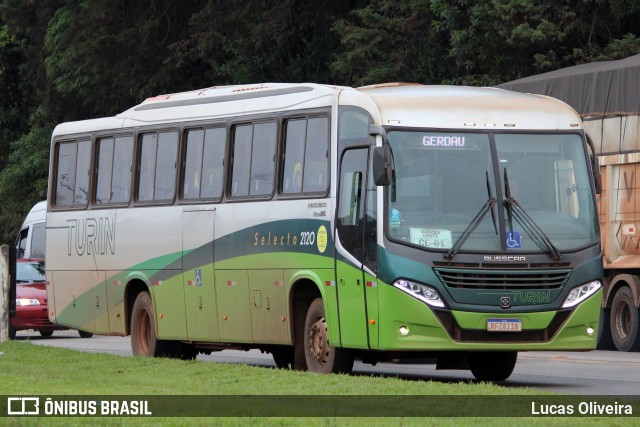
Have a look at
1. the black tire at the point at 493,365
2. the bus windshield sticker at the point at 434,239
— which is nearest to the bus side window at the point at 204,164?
the black tire at the point at 493,365

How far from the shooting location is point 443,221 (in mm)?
17500

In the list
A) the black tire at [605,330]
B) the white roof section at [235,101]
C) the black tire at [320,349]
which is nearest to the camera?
the black tire at [320,349]

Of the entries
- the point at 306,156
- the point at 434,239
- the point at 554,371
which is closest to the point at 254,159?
the point at 306,156

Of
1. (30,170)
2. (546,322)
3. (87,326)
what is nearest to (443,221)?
(546,322)

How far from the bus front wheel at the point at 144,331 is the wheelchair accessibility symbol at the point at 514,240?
6.64m

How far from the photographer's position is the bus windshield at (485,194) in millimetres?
17500

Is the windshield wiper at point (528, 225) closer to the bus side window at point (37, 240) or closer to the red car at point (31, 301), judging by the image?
the red car at point (31, 301)

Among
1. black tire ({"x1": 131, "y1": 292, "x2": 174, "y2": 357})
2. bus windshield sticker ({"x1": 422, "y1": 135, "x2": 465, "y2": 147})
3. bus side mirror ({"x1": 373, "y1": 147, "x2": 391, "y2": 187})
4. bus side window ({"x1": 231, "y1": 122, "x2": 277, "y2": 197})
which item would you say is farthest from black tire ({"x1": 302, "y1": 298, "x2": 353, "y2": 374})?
black tire ({"x1": 131, "y1": 292, "x2": 174, "y2": 357})

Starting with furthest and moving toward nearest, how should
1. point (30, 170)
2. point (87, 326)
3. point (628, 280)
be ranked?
point (30, 170)
point (628, 280)
point (87, 326)

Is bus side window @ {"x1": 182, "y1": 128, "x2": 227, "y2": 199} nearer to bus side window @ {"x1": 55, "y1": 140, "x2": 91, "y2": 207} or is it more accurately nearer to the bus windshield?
bus side window @ {"x1": 55, "y1": 140, "x2": 91, "y2": 207}

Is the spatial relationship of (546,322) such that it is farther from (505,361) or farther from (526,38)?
(526,38)

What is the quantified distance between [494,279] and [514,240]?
460mm

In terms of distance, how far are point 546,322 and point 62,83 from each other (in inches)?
1282

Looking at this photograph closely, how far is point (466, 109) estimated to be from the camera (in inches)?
717
